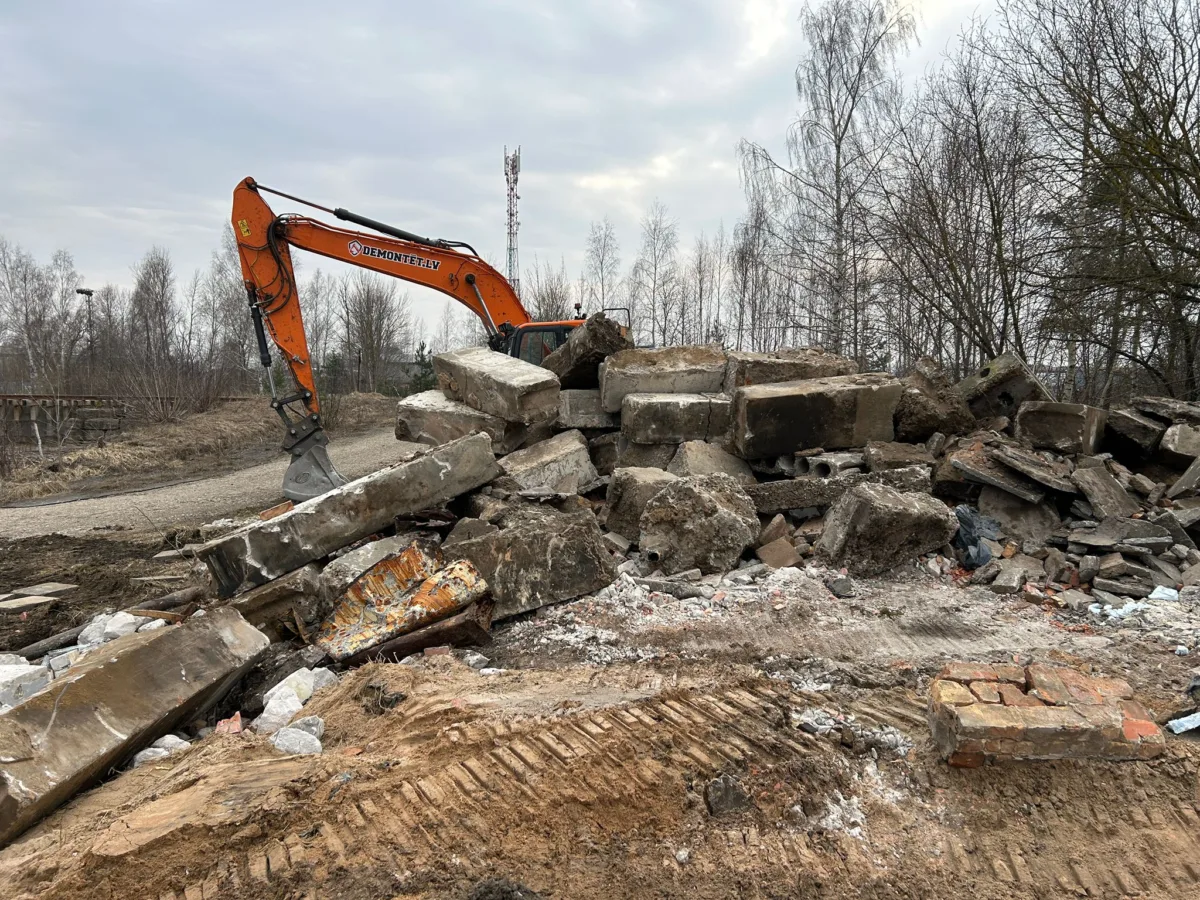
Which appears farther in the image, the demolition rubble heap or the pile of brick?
the demolition rubble heap

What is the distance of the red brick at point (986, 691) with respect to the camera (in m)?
2.73

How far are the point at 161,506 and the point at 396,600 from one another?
7.66 meters

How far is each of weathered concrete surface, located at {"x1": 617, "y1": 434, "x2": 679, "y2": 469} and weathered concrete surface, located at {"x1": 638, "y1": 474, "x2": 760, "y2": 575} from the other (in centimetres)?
173

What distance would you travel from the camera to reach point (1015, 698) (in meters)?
2.73

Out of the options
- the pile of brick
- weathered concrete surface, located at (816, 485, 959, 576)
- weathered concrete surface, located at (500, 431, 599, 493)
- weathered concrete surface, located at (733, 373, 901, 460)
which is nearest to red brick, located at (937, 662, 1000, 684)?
the pile of brick

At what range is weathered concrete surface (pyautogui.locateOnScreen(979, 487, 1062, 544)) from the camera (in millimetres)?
5582

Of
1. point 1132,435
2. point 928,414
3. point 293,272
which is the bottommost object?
point 1132,435

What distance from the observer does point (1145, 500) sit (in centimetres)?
571

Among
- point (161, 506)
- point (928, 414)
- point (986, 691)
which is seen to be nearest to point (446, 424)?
point (928, 414)

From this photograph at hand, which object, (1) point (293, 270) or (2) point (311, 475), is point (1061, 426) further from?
(1) point (293, 270)

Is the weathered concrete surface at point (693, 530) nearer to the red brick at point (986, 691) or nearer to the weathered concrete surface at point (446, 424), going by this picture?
the weathered concrete surface at point (446, 424)

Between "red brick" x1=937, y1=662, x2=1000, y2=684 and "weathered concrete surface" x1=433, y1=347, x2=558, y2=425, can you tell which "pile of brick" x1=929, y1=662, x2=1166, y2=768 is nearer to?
"red brick" x1=937, y1=662, x2=1000, y2=684

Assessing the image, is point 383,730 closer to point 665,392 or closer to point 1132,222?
point 665,392

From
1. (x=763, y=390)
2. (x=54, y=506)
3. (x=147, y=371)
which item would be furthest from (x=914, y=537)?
(x=147, y=371)
